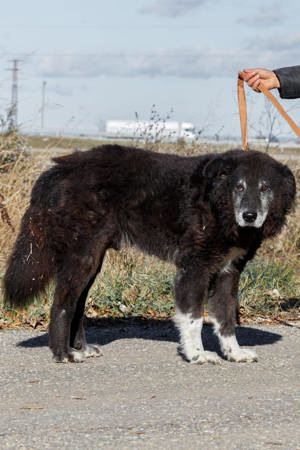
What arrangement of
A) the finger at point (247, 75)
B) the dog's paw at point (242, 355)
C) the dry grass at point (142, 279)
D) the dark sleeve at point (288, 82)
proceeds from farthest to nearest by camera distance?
the dry grass at point (142, 279) < the dark sleeve at point (288, 82) < the finger at point (247, 75) < the dog's paw at point (242, 355)

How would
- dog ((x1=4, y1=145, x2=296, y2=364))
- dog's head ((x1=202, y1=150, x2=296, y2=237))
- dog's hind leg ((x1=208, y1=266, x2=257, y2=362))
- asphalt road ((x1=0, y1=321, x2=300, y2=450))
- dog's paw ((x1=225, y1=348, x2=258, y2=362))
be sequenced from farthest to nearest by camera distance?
dog's hind leg ((x1=208, y1=266, x2=257, y2=362)), dog's paw ((x1=225, y1=348, x2=258, y2=362)), dog ((x1=4, y1=145, x2=296, y2=364)), dog's head ((x1=202, y1=150, x2=296, y2=237)), asphalt road ((x1=0, y1=321, x2=300, y2=450))

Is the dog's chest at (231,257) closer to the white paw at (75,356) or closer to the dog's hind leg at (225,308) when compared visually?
the dog's hind leg at (225,308)

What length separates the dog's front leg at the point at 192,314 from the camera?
6867 millimetres

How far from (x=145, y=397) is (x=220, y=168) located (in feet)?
6.39

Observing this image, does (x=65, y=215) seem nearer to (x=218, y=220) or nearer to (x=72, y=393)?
A: (x=218, y=220)

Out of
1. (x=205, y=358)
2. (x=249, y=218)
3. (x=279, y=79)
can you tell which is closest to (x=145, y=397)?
(x=205, y=358)

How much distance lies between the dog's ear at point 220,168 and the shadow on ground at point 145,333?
1.49 m

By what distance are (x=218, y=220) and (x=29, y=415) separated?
2287mm

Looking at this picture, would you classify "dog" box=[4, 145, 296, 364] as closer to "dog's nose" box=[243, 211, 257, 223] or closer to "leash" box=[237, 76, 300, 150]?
"dog's nose" box=[243, 211, 257, 223]

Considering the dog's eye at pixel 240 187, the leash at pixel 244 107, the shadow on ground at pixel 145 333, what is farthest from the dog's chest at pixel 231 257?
the leash at pixel 244 107

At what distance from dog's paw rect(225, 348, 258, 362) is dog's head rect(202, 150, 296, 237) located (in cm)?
91

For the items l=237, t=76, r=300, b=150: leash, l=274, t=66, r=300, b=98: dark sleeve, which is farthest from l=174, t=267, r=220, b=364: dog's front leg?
l=274, t=66, r=300, b=98: dark sleeve

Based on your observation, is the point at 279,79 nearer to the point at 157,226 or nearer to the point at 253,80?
the point at 253,80

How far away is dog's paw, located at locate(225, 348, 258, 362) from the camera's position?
700 cm
